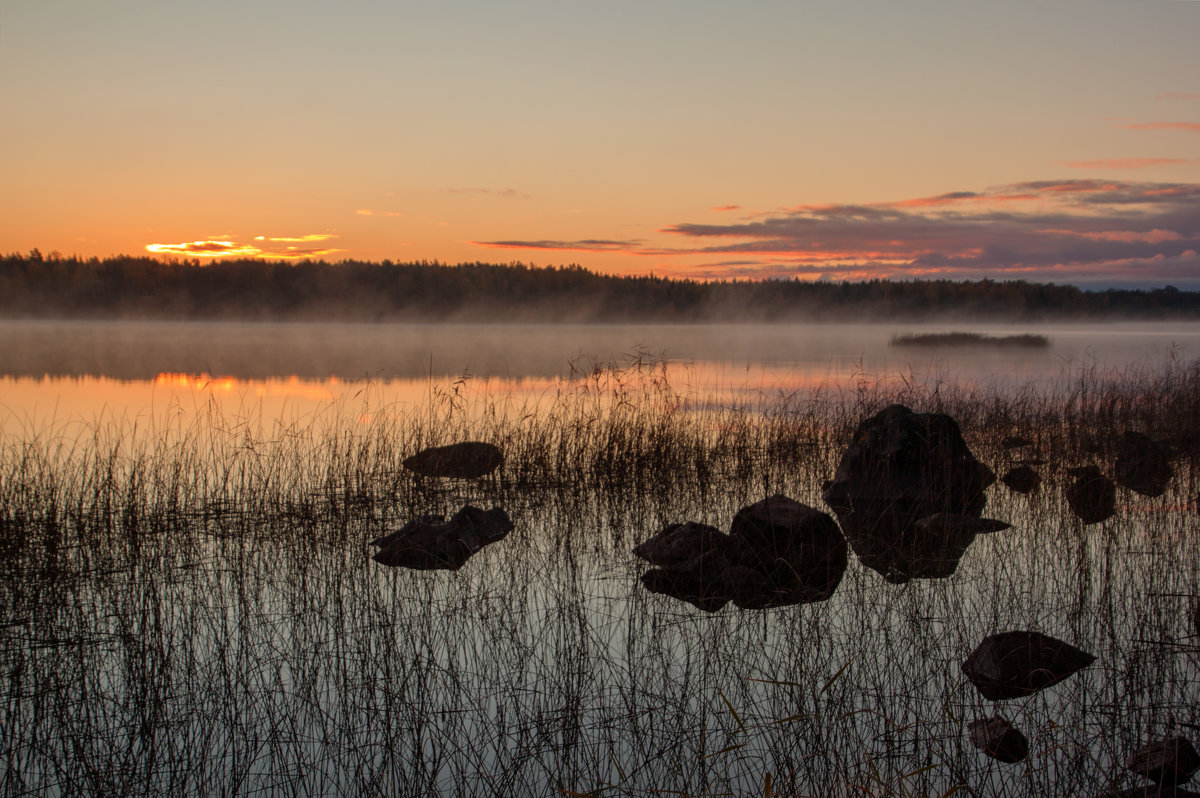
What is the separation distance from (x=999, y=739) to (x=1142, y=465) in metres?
7.18

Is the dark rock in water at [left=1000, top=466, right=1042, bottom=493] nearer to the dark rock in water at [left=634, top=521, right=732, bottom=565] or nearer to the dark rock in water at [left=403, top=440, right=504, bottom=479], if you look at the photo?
the dark rock in water at [left=634, top=521, right=732, bottom=565]

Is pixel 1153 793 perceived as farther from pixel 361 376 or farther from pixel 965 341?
pixel 965 341

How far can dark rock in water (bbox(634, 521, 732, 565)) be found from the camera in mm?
5941

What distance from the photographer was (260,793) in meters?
3.26

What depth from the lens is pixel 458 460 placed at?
31.4 ft

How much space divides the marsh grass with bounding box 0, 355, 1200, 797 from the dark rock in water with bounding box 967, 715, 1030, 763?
0.06 metres

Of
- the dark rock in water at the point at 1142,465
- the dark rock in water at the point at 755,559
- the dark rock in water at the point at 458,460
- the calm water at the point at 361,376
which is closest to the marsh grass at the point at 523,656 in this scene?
the dark rock in water at the point at 755,559

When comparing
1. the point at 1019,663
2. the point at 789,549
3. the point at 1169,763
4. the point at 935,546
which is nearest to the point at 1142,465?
the point at 935,546

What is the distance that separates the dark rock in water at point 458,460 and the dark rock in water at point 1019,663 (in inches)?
242

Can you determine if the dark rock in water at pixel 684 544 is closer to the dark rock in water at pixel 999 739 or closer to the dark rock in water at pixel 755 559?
the dark rock in water at pixel 755 559

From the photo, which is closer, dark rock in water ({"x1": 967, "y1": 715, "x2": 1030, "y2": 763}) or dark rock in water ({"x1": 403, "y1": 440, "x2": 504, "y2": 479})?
dark rock in water ({"x1": 967, "y1": 715, "x2": 1030, "y2": 763})

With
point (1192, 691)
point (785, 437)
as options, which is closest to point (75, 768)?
point (1192, 691)

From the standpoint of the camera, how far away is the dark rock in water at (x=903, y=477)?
775cm

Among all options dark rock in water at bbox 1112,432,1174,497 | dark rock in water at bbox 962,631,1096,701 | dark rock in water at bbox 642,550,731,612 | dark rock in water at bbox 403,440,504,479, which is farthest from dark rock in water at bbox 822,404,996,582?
dark rock in water at bbox 403,440,504,479
